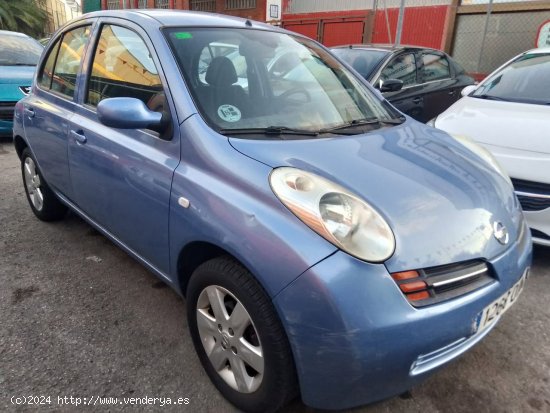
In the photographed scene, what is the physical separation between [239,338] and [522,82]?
383 cm

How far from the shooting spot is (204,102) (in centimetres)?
204

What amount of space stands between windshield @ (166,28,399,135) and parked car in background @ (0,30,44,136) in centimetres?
413

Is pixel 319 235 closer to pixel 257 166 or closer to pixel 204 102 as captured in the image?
pixel 257 166

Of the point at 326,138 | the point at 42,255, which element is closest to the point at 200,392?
the point at 326,138

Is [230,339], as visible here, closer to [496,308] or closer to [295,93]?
[496,308]

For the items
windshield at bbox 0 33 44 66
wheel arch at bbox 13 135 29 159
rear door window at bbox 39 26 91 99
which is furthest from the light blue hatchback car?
windshield at bbox 0 33 44 66

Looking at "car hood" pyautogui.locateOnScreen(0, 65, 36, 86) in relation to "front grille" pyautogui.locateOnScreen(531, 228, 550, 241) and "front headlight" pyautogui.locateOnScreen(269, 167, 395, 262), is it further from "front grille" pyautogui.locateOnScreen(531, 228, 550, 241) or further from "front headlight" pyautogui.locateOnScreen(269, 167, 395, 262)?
"front grille" pyautogui.locateOnScreen(531, 228, 550, 241)

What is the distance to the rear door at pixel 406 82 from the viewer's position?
17.2 ft

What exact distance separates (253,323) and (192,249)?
19.6 inches

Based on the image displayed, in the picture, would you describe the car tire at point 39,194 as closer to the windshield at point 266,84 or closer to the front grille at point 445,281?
the windshield at point 266,84

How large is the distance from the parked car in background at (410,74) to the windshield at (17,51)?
5098 mm

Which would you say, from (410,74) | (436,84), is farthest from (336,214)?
(436,84)

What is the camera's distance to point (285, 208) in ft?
5.21

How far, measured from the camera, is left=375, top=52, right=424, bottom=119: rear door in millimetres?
5250
